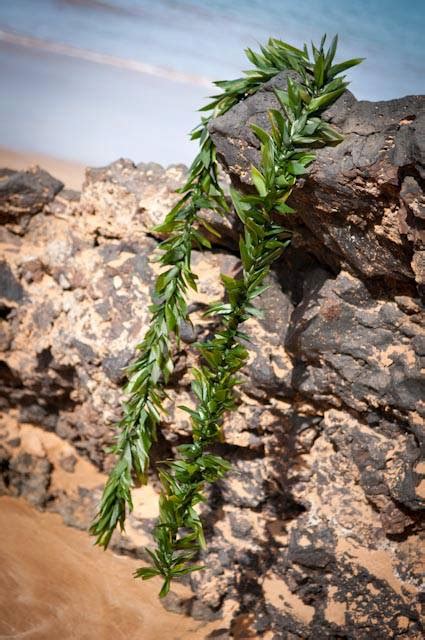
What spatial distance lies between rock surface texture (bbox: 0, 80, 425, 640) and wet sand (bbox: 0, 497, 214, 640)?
15 centimetres

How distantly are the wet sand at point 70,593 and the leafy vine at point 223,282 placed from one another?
20.9 inches

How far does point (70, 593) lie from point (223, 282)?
2130mm

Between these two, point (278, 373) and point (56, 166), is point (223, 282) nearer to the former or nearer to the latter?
point (278, 373)

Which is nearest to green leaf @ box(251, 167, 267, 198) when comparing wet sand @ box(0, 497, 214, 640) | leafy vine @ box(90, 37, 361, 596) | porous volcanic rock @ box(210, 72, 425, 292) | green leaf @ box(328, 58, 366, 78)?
leafy vine @ box(90, 37, 361, 596)

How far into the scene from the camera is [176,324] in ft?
10.0

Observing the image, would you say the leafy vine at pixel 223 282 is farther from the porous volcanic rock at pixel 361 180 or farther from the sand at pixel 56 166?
A: the sand at pixel 56 166

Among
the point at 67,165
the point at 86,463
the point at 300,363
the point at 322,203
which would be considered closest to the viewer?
the point at 322,203

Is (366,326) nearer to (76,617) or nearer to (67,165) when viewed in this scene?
(76,617)

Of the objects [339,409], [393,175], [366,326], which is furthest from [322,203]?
[339,409]

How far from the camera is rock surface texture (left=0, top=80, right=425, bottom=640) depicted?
2775 mm

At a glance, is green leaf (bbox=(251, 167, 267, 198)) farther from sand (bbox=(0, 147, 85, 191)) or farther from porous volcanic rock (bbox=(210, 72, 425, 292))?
sand (bbox=(0, 147, 85, 191))

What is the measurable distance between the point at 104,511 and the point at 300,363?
1397 millimetres

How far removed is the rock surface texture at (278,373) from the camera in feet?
9.11

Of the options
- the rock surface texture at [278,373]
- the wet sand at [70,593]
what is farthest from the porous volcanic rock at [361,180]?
the wet sand at [70,593]
